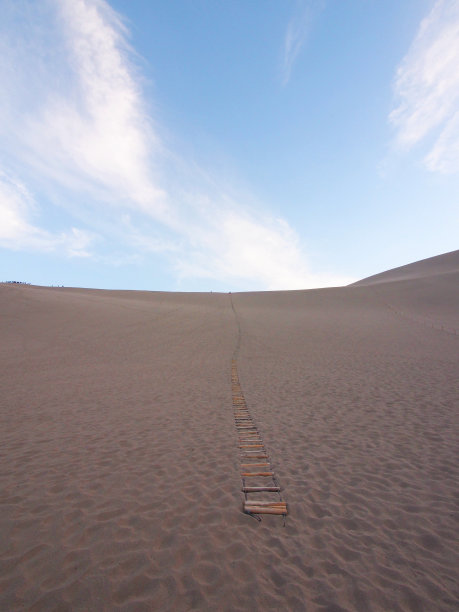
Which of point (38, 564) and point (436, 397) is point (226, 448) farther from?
point (436, 397)

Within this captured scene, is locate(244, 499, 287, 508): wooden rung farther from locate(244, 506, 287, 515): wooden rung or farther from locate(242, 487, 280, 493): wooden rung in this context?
locate(242, 487, 280, 493): wooden rung

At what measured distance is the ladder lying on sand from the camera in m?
4.86

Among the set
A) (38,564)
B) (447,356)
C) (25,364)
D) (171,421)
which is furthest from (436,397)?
(25,364)

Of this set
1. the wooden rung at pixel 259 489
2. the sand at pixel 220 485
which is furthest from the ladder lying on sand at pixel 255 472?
the sand at pixel 220 485

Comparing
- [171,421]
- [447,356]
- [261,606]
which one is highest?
[447,356]

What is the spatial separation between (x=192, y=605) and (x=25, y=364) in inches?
550

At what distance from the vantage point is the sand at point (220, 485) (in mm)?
3531

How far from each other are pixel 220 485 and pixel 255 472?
2.39 ft

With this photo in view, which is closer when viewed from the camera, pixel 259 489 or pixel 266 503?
pixel 266 503

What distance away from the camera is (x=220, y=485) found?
5.48 meters

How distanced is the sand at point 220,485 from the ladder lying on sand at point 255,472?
15 centimetres

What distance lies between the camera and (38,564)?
12.3 feet

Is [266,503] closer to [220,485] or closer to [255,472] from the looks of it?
[220,485]

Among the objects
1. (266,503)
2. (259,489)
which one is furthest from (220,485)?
(266,503)
